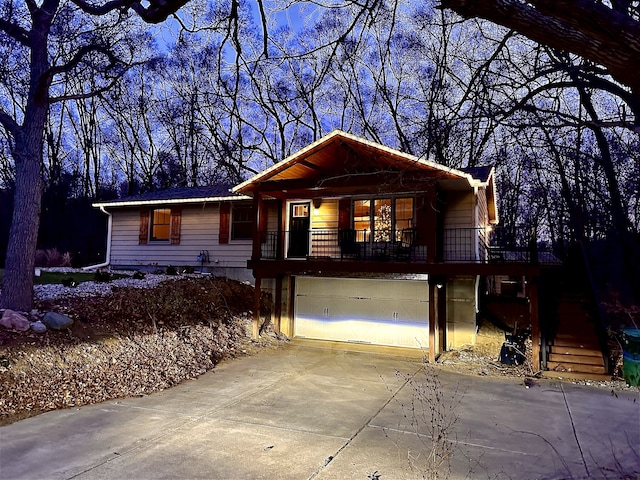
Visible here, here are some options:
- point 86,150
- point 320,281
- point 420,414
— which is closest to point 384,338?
point 320,281

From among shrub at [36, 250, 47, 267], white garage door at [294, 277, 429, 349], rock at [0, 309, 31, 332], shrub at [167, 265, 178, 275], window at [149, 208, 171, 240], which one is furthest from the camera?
shrub at [36, 250, 47, 267]

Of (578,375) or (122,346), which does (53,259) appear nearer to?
(122,346)

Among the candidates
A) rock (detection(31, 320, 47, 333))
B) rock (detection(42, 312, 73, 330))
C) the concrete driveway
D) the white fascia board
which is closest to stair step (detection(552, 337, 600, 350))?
the concrete driveway

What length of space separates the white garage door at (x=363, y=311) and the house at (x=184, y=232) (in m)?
2.96

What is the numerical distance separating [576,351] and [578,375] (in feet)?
2.57

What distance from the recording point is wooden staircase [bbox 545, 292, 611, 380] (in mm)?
10461

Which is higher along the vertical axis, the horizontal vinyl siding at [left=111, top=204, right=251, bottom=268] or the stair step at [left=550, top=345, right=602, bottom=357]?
the horizontal vinyl siding at [left=111, top=204, right=251, bottom=268]

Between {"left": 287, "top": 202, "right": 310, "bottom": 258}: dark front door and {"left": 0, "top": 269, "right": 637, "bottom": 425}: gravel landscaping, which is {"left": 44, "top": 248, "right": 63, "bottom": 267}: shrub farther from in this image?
{"left": 287, "top": 202, "right": 310, "bottom": 258}: dark front door

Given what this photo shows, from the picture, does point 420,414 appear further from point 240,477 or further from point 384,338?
point 384,338

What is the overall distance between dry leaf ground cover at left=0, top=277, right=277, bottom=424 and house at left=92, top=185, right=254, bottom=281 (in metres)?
2.02

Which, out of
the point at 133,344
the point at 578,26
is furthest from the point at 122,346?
the point at 578,26

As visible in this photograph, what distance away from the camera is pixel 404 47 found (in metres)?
16.5

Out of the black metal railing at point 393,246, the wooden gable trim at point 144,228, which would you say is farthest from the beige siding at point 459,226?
the wooden gable trim at point 144,228

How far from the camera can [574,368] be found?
10586 millimetres
